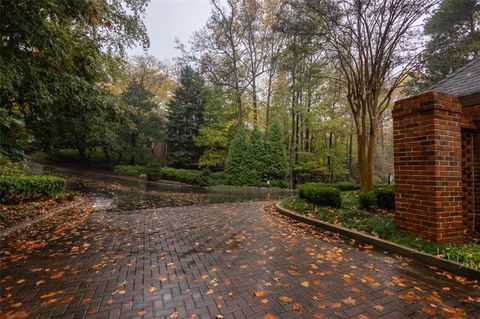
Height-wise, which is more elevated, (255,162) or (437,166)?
(255,162)

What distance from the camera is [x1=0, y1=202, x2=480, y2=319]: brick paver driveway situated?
258cm

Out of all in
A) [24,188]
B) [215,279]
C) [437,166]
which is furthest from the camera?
[24,188]

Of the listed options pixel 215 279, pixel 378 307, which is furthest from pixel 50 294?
pixel 378 307

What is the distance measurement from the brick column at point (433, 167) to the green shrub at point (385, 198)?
1.77 meters

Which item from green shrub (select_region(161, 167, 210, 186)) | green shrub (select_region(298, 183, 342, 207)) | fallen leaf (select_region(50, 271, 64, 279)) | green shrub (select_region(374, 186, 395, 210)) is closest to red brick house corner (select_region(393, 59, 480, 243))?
green shrub (select_region(374, 186, 395, 210))

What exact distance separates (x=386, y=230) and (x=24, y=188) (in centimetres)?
1027

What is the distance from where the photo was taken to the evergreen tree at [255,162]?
65.3ft

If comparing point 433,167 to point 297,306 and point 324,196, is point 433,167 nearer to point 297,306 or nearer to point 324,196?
point 297,306

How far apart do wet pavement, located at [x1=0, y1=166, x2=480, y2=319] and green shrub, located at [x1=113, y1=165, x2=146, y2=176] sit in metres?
19.7

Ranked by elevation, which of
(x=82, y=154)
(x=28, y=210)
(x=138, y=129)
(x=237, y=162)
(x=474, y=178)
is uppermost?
(x=138, y=129)

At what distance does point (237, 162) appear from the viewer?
2041 centimetres

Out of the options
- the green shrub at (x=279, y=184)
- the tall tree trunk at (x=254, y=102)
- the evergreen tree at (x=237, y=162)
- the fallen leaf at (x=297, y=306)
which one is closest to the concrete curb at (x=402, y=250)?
the fallen leaf at (x=297, y=306)

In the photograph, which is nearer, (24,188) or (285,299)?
(285,299)

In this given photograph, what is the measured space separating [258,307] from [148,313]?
107cm
